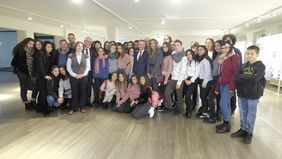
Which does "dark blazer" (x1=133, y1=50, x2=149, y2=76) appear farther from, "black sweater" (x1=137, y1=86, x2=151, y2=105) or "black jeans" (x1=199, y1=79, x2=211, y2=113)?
"black jeans" (x1=199, y1=79, x2=211, y2=113)

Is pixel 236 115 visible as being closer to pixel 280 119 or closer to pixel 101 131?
pixel 280 119

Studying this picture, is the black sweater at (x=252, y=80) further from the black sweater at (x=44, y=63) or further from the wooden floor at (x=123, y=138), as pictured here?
the black sweater at (x=44, y=63)

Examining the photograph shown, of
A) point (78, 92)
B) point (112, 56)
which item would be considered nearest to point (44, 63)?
point (78, 92)

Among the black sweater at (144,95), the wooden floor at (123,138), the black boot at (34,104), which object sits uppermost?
the black sweater at (144,95)

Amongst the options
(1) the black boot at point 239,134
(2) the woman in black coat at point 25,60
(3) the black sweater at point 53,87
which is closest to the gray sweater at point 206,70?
(1) the black boot at point 239,134

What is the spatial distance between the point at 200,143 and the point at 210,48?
6.23 feet

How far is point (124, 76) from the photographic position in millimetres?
4336

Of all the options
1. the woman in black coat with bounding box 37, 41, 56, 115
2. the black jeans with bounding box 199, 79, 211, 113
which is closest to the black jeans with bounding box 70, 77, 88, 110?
the woman in black coat with bounding box 37, 41, 56, 115

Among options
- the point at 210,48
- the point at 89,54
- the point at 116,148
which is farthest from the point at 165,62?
the point at 116,148

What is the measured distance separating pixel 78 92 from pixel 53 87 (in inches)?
20.6

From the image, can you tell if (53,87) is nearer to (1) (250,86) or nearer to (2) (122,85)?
(2) (122,85)

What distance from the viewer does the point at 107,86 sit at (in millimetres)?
4422

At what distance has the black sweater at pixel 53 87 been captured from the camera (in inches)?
158

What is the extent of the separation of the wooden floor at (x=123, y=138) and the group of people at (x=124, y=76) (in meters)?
0.31
